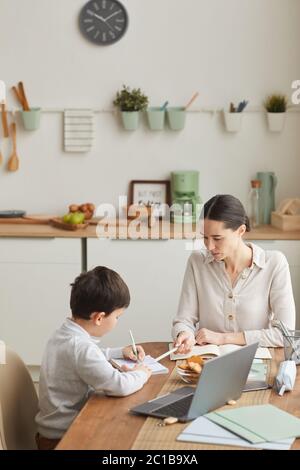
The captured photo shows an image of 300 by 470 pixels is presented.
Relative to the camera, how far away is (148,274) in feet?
15.3

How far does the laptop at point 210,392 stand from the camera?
7.08 feet

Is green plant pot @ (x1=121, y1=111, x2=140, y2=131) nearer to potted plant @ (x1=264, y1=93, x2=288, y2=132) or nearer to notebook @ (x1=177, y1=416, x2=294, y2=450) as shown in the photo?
potted plant @ (x1=264, y1=93, x2=288, y2=132)

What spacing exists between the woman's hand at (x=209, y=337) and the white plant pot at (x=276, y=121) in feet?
7.41

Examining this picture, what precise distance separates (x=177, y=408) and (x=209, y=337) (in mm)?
720

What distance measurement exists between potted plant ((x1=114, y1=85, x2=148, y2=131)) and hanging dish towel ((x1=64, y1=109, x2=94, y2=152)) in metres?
0.20

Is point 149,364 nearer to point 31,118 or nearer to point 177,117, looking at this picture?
point 177,117

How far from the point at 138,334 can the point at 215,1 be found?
1971 mm

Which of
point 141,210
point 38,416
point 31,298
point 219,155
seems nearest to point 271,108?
point 219,155

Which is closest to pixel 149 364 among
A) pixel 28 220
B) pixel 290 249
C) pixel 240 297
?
pixel 240 297

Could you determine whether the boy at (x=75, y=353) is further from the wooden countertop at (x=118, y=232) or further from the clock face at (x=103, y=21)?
the clock face at (x=103, y=21)

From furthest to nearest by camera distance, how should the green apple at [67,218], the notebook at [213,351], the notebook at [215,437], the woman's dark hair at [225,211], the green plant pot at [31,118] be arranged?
1. the green plant pot at [31,118]
2. the green apple at [67,218]
3. the woman's dark hair at [225,211]
4. the notebook at [213,351]
5. the notebook at [215,437]

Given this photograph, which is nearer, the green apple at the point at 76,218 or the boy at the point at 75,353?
the boy at the point at 75,353

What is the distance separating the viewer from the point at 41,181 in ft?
16.9

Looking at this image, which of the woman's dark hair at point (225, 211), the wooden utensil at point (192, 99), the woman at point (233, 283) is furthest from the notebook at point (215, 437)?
the wooden utensil at point (192, 99)
